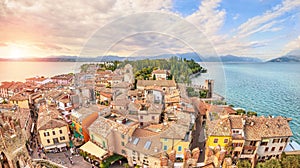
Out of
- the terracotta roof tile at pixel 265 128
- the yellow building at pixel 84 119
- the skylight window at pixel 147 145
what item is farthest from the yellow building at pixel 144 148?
the terracotta roof tile at pixel 265 128

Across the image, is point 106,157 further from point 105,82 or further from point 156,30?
point 105,82

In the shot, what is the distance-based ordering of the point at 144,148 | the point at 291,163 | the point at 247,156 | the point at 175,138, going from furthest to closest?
the point at 247,156 < the point at 291,163 < the point at 144,148 < the point at 175,138

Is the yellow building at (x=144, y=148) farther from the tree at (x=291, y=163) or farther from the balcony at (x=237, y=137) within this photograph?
the tree at (x=291, y=163)

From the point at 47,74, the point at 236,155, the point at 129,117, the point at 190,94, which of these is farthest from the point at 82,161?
the point at 47,74

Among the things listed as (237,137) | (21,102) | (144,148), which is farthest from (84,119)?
(21,102)

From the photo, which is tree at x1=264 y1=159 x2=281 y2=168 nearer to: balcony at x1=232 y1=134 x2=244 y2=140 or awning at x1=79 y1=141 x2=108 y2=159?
balcony at x1=232 y1=134 x2=244 y2=140

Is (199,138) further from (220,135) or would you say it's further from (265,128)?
(265,128)

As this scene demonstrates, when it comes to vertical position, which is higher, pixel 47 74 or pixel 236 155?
pixel 47 74

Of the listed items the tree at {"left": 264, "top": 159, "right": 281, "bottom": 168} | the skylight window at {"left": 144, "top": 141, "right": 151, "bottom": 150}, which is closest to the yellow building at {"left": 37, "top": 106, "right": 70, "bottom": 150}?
the skylight window at {"left": 144, "top": 141, "right": 151, "bottom": 150}

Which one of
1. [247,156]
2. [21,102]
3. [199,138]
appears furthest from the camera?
[21,102]
